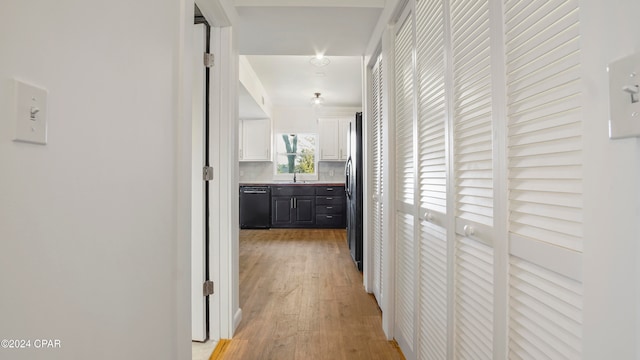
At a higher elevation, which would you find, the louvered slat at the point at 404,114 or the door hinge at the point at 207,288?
the louvered slat at the point at 404,114

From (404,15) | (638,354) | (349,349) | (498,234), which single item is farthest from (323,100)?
(638,354)

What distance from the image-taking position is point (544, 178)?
0.68 metres

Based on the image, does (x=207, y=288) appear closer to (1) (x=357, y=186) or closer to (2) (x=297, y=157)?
(1) (x=357, y=186)

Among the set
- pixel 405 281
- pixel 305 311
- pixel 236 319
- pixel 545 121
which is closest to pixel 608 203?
pixel 545 121

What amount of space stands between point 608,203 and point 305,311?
7.29 ft

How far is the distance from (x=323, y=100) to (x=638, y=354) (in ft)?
18.6

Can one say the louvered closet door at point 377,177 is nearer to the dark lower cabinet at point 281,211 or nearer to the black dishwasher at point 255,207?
the dark lower cabinet at point 281,211

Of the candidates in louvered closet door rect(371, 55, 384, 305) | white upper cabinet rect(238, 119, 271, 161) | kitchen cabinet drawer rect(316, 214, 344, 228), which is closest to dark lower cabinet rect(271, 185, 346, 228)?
kitchen cabinet drawer rect(316, 214, 344, 228)

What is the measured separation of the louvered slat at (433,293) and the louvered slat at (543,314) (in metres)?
0.44

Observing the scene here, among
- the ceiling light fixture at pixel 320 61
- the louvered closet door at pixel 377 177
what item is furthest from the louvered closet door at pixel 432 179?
the ceiling light fixture at pixel 320 61

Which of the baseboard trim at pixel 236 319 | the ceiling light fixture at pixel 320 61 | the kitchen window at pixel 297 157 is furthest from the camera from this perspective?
the kitchen window at pixel 297 157

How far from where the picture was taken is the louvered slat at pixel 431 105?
49.2 inches

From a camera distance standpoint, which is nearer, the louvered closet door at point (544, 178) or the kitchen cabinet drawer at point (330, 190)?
the louvered closet door at point (544, 178)

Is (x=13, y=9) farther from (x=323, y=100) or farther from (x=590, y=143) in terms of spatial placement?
(x=323, y=100)
